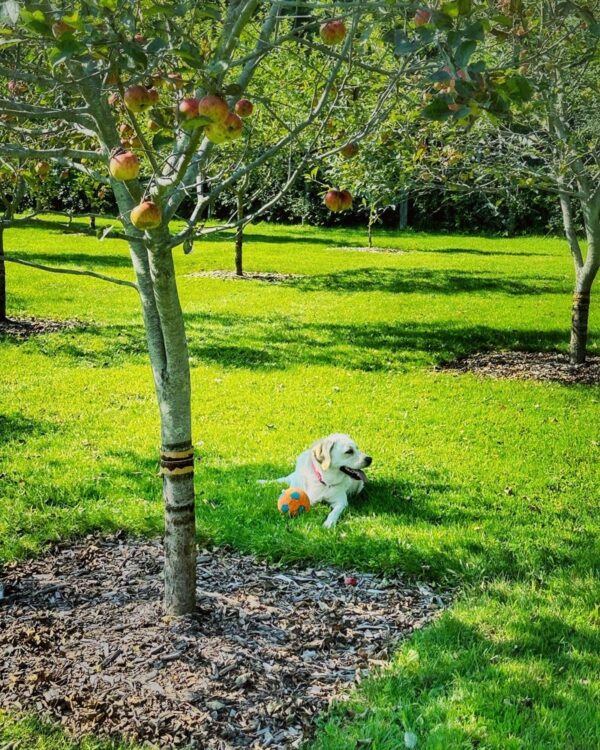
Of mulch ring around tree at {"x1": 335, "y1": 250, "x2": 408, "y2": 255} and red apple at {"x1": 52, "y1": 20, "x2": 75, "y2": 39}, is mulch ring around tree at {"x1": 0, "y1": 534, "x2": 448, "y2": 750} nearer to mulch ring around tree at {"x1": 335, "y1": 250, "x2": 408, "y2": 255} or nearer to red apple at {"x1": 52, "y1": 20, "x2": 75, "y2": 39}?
red apple at {"x1": 52, "y1": 20, "x2": 75, "y2": 39}

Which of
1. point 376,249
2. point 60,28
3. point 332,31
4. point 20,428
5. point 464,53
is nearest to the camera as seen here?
point 464,53

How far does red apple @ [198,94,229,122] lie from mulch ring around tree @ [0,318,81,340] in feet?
31.0

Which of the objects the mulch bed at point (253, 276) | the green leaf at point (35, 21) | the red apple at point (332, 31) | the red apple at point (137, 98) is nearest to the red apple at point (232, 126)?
the red apple at point (137, 98)

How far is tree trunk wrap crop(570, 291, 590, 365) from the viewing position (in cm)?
959

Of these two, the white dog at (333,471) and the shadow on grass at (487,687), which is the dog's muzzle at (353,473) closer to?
the white dog at (333,471)

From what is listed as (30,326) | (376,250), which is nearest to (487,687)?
(30,326)

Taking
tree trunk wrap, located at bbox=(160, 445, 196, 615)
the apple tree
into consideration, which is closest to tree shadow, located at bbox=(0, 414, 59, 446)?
the apple tree

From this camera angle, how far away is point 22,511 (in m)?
5.12

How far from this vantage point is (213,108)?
2078mm

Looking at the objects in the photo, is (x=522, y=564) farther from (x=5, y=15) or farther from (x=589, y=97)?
(x=589, y=97)

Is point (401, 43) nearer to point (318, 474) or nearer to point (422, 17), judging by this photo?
point (422, 17)

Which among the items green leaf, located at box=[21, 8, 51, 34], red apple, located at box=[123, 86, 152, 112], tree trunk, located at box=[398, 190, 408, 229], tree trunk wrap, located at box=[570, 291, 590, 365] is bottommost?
tree trunk wrap, located at box=[570, 291, 590, 365]

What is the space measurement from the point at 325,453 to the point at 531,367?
558cm

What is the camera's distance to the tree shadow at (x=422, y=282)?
16875mm
